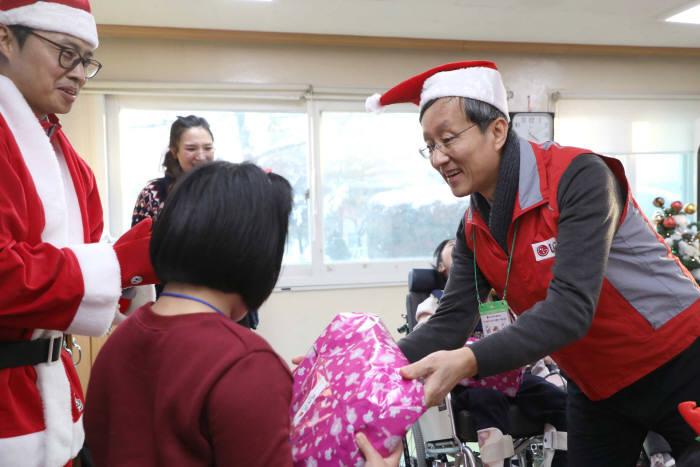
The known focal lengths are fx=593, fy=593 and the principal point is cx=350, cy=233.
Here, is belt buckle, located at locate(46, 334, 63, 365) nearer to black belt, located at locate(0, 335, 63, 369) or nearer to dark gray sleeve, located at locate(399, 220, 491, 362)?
black belt, located at locate(0, 335, 63, 369)

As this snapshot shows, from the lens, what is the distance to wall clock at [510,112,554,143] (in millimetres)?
4855

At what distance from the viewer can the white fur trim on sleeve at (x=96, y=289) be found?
1.01 meters

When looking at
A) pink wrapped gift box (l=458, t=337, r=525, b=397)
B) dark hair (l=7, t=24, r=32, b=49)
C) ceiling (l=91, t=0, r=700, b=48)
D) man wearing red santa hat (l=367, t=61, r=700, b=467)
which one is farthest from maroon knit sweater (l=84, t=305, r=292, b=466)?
ceiling (l=91, t=0, r=700, b=48)

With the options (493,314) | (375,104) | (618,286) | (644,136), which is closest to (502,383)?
(493,314)

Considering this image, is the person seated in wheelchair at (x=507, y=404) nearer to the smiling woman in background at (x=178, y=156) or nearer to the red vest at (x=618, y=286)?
the red vest at (x=618, y=286)

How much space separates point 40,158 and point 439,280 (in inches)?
92.7

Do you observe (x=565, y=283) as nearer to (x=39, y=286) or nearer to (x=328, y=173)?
(x=39, y=286)

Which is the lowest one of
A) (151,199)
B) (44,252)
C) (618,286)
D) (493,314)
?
(493,314)

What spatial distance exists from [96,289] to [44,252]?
4.0 inches

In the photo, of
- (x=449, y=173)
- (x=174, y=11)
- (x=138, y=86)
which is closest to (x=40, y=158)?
(x=449, y=173)

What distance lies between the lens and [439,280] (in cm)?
316

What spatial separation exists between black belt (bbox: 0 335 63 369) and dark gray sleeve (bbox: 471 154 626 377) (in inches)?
30.4

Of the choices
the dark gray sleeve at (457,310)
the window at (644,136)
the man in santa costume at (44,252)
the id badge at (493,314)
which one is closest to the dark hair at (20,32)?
the man in santa costume at (44,252)

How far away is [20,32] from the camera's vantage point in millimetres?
1105
